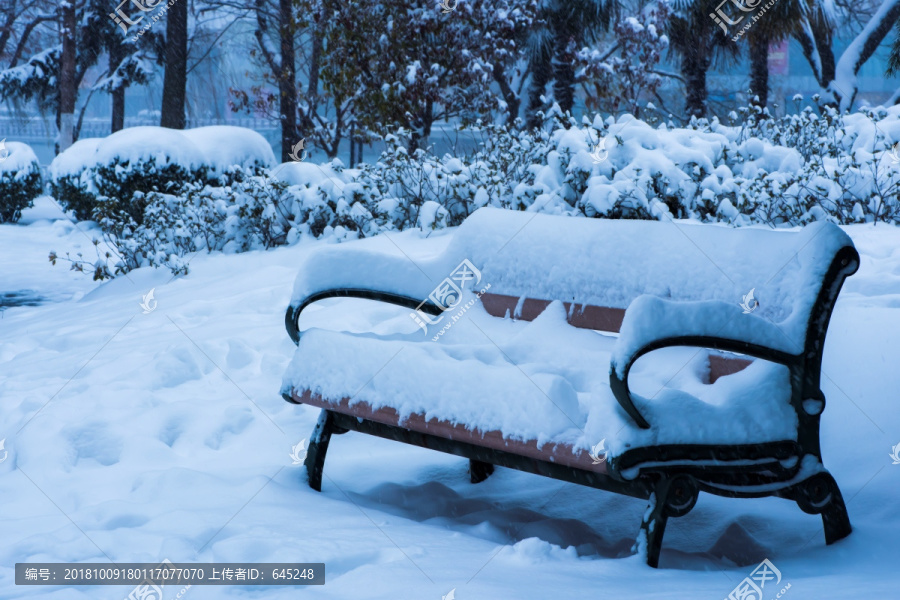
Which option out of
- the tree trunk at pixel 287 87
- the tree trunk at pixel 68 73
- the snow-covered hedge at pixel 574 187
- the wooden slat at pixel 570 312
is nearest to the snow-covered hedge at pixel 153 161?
the snow-covered hedge at pixel 574 187

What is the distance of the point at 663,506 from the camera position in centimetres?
172

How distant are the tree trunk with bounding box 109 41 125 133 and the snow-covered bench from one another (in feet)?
63.4

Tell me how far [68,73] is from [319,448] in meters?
18.1

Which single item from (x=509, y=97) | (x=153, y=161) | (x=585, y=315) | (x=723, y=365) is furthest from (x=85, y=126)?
(x=723, y=365)

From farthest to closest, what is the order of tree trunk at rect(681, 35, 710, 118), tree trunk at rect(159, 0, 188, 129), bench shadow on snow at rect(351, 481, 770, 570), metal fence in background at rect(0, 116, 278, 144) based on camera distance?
metal fence in background at rect(0, 116, 278, 144)
tree trunk at rect(681, 35, 710, 118)
tree trunk at rect(159, 0, 188, 129)
bench shadow on snow at rect(351, 481, 770, 570)

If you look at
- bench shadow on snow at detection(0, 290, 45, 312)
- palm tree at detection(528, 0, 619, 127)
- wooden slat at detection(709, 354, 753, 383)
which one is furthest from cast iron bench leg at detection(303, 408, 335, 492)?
palm tree at detection(528, 0, 619, 127)

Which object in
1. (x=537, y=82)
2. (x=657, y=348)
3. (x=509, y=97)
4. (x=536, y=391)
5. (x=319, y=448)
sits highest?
(x=537, y=82)

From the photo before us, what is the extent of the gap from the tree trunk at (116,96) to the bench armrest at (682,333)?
66.4 feet

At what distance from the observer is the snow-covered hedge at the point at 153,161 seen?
963cm

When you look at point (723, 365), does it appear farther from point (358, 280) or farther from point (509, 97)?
point (509, 97)

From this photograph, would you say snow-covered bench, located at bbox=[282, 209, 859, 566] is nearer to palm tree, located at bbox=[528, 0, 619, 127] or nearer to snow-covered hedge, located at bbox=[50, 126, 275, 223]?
snow-covered hedge, located at bbox=[50, 126, 275, 223]

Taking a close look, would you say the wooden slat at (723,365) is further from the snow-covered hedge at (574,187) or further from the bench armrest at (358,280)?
the snow-covered hedge at (574,187)

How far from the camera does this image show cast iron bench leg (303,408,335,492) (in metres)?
2.30

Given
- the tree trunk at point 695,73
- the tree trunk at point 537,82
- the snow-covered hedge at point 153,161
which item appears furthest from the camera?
the tree trunk at point 537,82
